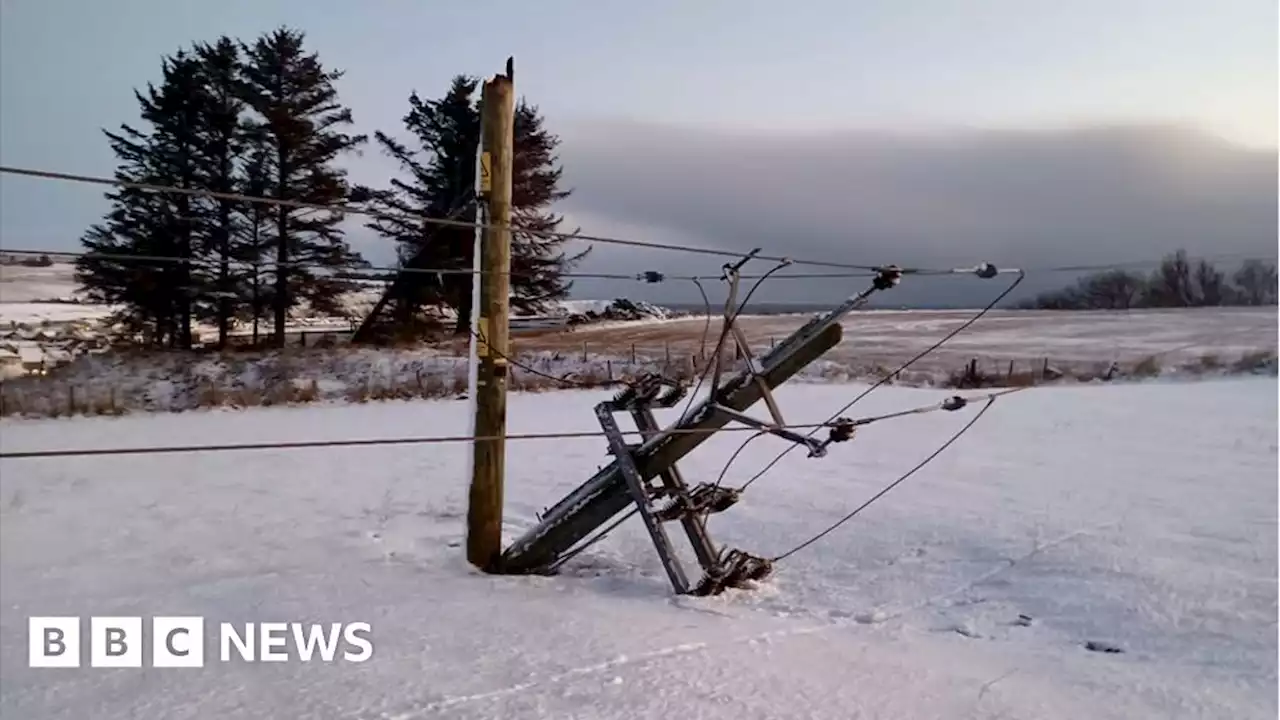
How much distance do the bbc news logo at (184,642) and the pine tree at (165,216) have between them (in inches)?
549

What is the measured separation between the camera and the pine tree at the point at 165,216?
17.6 meters

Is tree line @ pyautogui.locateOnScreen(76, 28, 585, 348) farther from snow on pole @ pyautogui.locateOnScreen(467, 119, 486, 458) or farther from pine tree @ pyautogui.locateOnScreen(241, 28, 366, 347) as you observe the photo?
snow on pole @ pyautogui.locateOnScreen(467, 119, 486, 458)

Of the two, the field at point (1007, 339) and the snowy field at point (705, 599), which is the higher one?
the field at point (1007, 339)

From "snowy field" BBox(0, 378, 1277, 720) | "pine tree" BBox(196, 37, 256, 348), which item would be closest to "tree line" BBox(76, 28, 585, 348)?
"pine tree" BBox(196, 37, 256, 348)

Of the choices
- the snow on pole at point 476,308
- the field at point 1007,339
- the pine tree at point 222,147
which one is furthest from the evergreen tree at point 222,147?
the snow on pole at point 476,308

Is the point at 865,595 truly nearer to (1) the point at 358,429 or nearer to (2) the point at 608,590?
(2) the point at 608,590

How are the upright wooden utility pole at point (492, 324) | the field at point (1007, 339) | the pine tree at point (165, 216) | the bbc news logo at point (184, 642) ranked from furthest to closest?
the field at point (1007, 339) < the pine tree at point (165, 216) < the upright wooden utility pole at point (492, 324) < the bbc news logo at point (184, 642)

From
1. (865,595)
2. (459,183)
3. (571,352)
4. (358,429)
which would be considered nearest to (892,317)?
(571,352)

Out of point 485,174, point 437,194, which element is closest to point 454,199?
point 437,194

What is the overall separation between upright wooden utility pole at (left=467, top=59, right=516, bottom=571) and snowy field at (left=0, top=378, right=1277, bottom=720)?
328mm

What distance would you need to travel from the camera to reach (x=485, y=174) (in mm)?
5871

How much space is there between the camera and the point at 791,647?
4.63m

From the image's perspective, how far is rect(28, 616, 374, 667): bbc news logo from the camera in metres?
4.38

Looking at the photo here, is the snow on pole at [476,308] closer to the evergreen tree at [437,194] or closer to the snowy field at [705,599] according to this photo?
the snowy field at [705,599]
